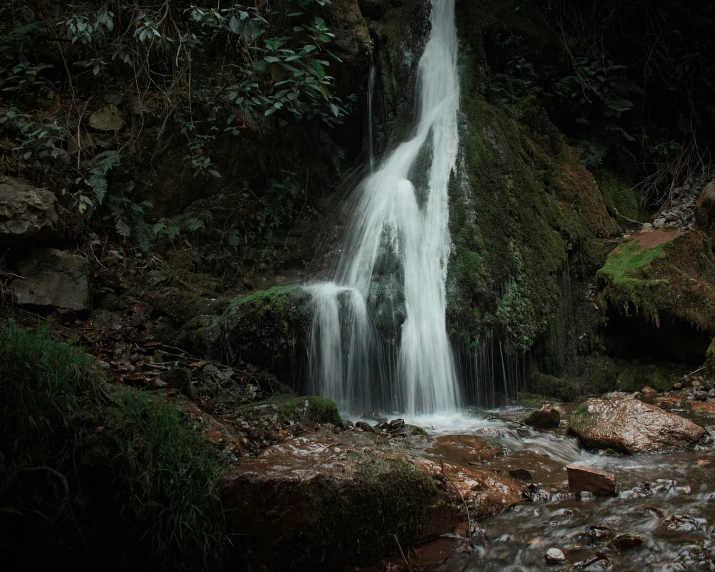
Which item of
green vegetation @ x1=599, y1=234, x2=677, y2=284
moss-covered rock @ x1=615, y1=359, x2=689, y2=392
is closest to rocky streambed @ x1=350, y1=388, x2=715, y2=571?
moss-covered rock @ x1=615, y1=359, x2=689, y2=392

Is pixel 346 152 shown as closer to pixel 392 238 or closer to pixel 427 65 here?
pixel 427 65

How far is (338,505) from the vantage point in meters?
2.62

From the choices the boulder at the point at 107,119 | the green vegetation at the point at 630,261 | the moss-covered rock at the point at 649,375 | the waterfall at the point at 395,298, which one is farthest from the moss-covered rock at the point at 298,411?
the boulder at the point at 107,119

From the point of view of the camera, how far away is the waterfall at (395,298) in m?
5.70

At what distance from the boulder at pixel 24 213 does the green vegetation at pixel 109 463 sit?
2.82m

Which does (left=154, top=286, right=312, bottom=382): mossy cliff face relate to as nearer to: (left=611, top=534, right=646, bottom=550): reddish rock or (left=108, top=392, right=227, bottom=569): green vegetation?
(left=108, top=392, right=227, bottom=569): green vegetation

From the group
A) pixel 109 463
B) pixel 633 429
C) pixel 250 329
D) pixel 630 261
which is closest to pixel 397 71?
pixel 630 261

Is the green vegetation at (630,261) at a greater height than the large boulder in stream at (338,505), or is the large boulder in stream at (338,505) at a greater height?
the green vegetation at (630,261)

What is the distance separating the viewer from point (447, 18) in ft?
29.9

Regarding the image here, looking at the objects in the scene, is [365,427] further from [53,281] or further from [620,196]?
[620,196]

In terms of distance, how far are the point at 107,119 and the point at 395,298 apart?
Result: 4896mm

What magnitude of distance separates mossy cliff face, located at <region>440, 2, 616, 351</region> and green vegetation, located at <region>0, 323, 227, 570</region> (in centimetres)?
397

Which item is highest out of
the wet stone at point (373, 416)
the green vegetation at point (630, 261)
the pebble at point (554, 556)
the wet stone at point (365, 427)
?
the green vegetation at point (630, 261)

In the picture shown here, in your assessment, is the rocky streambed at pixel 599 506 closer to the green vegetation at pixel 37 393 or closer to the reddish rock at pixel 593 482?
the reddish rock at pixel 593 482
